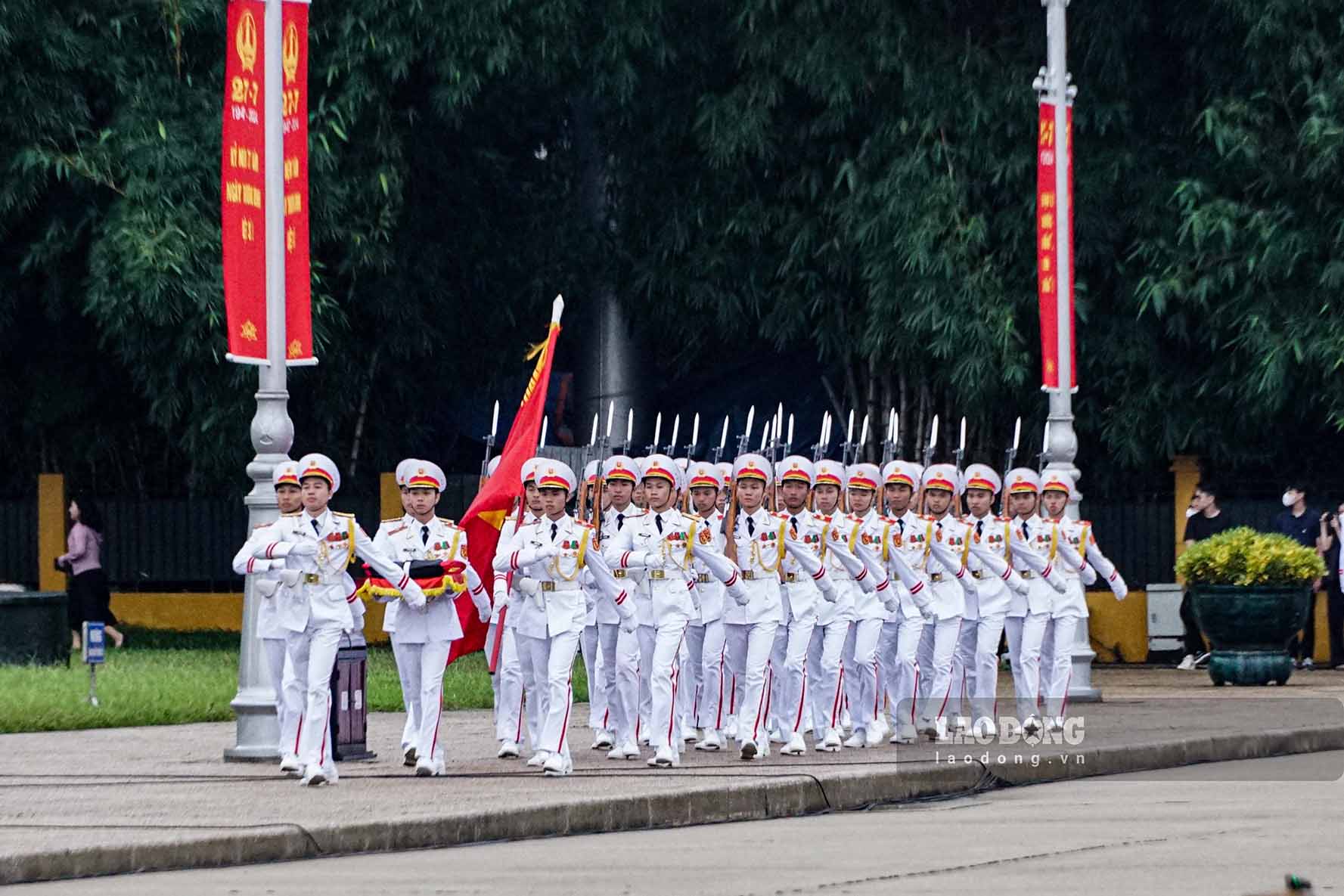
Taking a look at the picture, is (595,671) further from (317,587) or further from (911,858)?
(911,858)

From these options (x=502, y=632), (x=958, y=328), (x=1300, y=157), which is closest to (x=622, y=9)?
(x=958, y=328)

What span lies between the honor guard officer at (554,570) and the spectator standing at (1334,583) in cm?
1182

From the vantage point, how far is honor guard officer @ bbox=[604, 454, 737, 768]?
51.6 feet

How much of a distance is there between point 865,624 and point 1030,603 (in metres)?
1.45

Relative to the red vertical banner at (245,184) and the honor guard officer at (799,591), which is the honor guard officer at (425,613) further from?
the honor guard officer at (799,591)

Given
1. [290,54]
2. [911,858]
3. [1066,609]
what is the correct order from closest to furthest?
[911,858], [290,54], [1066,609]

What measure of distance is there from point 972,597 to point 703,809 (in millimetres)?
4741

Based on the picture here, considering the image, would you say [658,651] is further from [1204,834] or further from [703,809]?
[1204,834]

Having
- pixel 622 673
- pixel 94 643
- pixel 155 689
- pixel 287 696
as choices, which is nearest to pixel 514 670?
pixel 622 673

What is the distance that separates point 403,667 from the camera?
50.0ft

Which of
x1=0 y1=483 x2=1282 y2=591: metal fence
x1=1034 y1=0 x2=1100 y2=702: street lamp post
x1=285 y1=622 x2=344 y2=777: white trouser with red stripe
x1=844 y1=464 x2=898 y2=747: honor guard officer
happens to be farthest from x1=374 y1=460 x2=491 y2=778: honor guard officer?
x1=0 y1=483 x2=1282 y2=591: metal fence

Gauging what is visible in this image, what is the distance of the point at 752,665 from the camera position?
16.4 meters

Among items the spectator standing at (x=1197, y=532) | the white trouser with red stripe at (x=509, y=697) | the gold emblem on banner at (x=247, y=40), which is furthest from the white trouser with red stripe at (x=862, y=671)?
the spectator standing at (x=1197, y=532)

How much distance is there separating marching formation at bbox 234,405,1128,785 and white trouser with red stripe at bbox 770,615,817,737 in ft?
0.07
